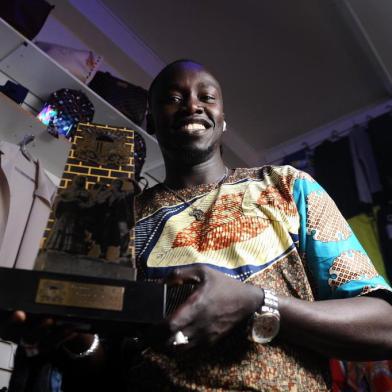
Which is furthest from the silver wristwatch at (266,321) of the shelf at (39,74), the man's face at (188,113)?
the shelf at (39,74)

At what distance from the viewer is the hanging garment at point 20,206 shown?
1451 millimetres

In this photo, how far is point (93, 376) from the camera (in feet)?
2.06

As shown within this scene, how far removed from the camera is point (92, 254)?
0.54 m

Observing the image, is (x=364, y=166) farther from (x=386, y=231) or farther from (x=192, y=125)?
(x=192, y=125)

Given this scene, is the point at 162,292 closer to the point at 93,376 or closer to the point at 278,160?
the point at 93,376

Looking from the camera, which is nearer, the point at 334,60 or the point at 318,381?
the point at 318,381

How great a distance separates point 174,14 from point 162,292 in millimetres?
2152

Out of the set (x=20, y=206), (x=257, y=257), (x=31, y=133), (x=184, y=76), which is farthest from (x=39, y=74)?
(x=257, y=257)

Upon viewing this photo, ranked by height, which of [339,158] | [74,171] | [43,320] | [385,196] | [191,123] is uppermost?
[339,158]

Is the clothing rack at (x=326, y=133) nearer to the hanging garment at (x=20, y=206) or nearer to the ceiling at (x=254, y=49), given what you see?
the ceiling at (x=254, y=49)

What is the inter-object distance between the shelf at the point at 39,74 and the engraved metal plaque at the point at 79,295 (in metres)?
1.41

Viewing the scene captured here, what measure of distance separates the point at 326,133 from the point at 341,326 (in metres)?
2.50

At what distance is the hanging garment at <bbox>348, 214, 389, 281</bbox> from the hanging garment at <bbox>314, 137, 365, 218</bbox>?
0.12 ft

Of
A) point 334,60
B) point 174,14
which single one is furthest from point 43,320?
point 334,60
